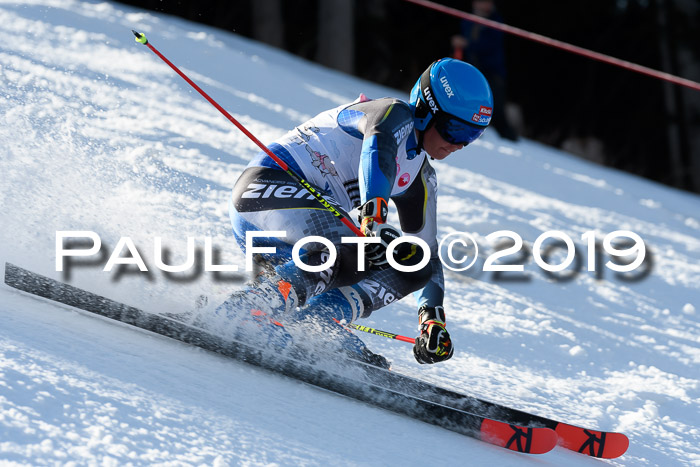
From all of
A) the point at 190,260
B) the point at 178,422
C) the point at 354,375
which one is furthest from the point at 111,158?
the point at 178,422

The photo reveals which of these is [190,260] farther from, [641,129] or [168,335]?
[641,129]

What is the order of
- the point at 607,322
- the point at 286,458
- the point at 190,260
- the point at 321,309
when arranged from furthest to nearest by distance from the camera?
1. the point at 607,322
2. the point at 190,260
3. the point at 321,309
4. the point at 286,458

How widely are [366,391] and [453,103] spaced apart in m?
0.98

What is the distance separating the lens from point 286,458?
2.00 meters

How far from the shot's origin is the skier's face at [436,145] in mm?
2943

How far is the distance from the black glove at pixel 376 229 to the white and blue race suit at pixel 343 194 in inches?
2.4

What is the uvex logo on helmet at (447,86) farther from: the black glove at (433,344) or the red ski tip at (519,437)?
the red ski tip at (519,437)

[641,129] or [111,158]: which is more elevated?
[641,129]

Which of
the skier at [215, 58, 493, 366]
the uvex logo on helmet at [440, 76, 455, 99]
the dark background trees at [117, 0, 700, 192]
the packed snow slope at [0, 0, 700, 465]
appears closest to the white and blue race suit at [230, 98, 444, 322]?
the skier at [215, 58, 493, 366]

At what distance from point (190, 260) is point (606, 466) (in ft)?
6.27

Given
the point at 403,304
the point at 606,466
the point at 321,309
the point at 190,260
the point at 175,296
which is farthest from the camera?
the point at 403,304

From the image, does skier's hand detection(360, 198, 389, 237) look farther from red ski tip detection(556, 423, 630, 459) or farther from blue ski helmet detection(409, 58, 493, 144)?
red ski tip detection(556, 423, 630, 459)

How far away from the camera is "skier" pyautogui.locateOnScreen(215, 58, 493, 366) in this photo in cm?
269

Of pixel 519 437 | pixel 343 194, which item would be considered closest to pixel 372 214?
pixel 343 194
